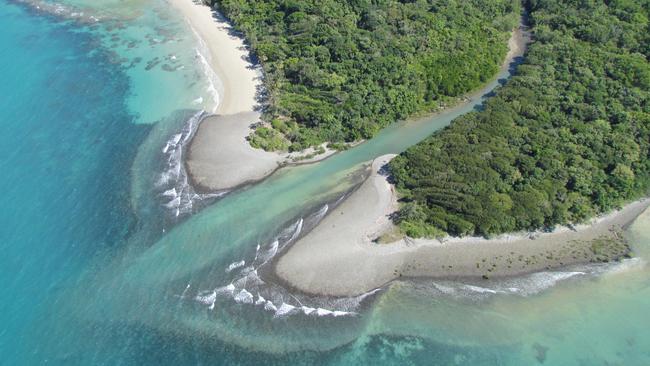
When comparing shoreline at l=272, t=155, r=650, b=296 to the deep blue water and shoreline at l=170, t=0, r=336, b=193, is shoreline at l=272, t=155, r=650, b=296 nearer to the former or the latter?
shoreline at l=170, t=0, r=336, b=193

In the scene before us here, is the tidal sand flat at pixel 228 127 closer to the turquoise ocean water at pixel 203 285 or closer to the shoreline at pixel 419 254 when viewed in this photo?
the turquoise ocean water at pixel 203 285

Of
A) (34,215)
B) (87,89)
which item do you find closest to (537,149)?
(34,215)

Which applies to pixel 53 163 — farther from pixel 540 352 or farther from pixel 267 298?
pixel 540 352

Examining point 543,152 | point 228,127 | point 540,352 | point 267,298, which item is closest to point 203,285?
point 267,298

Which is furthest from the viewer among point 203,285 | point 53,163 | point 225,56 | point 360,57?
point 225,56

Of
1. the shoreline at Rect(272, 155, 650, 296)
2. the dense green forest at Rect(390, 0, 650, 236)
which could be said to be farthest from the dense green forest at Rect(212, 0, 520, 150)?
the shoreline at Rect(272, 155, 650, 296)

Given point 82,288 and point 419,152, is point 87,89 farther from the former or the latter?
point 419,152
